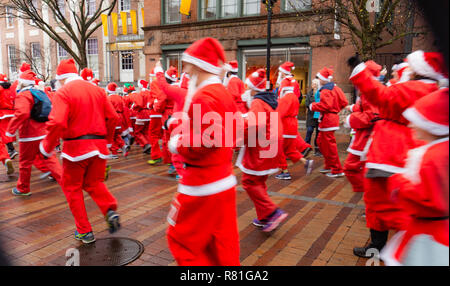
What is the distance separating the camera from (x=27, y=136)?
5.64 meters

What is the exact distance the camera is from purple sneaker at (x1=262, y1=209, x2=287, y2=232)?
4066mm

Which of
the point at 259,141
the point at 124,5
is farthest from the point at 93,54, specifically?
the point at 259,141

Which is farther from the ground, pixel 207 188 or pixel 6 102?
pixel 6 102

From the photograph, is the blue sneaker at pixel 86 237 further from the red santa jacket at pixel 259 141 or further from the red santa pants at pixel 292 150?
the red santa pants at pixel 292 150

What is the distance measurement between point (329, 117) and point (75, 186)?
5097mm

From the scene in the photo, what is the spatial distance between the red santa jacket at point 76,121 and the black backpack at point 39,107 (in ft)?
6.97

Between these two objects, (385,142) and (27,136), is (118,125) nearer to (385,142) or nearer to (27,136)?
(27,136)

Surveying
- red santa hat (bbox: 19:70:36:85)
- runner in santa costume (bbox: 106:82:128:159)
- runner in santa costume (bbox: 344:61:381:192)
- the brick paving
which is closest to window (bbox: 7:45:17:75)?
runner in santa costume (bbox: 106:82:128:159)

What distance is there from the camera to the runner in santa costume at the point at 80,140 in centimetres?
367

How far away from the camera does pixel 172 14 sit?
19328 mm

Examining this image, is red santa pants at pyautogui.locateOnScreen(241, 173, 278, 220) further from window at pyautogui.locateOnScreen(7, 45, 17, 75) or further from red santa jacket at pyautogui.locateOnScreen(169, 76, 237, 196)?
window at pyautogui.locateOnScreen(7, 45, 17, 75)

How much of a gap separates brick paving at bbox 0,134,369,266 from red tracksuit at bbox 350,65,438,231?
0.64 metres

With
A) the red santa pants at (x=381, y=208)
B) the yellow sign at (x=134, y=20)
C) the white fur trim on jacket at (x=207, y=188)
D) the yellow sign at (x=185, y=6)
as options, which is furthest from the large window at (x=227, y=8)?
the white fur trim on jacket at (x=207, y=188)
